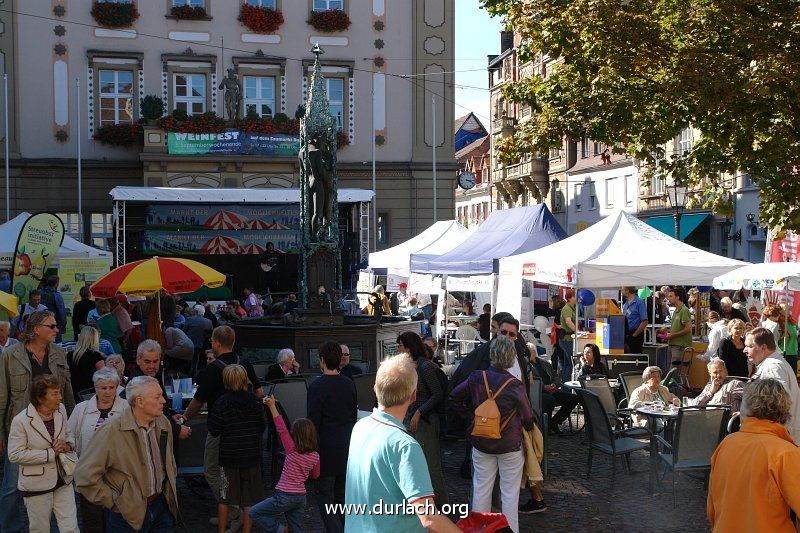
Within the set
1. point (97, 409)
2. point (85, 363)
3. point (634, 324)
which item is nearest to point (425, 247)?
point (634, 324)

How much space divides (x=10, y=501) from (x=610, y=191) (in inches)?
1747

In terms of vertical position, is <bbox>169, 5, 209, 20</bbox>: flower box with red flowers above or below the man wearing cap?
above

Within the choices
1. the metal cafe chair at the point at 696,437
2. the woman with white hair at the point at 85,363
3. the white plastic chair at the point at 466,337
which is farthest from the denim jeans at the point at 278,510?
the white plastic chair at the point at 466,337

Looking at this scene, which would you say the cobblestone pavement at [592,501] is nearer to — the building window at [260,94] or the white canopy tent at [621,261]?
the white canopy tent at [621,261]

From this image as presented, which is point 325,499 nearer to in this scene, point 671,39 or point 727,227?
point 671,39

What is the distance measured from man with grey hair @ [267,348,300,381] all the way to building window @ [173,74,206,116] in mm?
24803

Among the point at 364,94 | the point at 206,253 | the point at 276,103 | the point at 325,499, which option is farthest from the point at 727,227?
the point at 325,499

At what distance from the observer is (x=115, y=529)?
601 centimetres

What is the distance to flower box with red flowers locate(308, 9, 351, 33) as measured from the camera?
34.5 m

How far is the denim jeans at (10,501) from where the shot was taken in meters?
7.33

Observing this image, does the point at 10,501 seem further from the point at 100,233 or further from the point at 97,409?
the point at 100,233

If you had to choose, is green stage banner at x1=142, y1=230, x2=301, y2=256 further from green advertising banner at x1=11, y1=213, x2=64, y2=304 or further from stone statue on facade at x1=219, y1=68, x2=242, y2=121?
green advertising banner at x1=11, y1=213, x2=64, y2=304

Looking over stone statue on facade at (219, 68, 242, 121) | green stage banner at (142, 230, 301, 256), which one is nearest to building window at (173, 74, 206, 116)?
stone statue on facade at (219, 68, 242, 121)

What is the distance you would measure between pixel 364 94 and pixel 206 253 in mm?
8473
